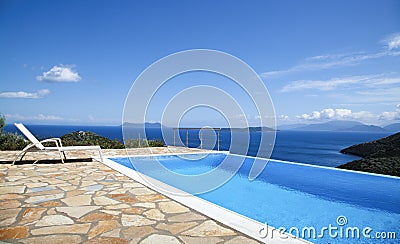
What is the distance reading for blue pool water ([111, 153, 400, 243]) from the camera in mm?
3463

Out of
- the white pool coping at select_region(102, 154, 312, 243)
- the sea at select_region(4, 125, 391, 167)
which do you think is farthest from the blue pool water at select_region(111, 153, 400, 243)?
the sea at select_region(4, 125, 391, 167)

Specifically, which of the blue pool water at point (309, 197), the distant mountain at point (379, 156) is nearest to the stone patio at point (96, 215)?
the blue pool water at point (309, 197)

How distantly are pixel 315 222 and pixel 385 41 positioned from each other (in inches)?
380

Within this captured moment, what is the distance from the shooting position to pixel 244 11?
32.4 ft

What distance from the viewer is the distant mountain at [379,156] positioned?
348 inches

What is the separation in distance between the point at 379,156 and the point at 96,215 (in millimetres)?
16071

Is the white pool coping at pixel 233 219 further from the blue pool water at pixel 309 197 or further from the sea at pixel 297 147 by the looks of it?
the sea at pixel 297 147

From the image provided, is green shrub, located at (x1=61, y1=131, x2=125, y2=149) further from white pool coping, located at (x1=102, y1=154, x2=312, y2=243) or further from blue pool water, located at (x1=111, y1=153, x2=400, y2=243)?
white pool coping, located at (x1=102, y1=154, x2=312, y2=243)

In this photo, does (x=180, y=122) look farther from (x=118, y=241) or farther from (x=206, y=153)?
(x=118, y=241)

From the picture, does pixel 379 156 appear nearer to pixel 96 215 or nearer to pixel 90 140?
pixel 90 140

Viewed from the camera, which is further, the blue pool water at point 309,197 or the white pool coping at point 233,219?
the blue pool water at point 309,197

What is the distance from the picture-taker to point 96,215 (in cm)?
278

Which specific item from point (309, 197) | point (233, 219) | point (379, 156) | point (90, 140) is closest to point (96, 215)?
point (233, 219)

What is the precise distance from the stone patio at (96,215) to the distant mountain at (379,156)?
7.84 meters
